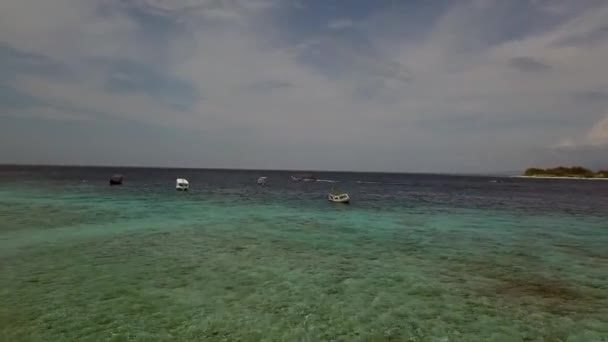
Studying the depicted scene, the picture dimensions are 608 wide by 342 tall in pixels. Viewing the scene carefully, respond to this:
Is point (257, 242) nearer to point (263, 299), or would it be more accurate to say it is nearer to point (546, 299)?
point (263, 299)

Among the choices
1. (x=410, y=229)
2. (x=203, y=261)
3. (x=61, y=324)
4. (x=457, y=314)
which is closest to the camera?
(x=61, y=324)

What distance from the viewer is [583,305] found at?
12.9m

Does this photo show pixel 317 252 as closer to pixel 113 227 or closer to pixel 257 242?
pixel 257 242

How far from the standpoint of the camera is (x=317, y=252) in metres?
21.2

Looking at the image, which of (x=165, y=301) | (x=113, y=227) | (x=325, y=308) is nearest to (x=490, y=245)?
(x=325, y=308)

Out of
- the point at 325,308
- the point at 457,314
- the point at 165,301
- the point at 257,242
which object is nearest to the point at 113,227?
the point at 257,242

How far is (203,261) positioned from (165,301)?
19.6 feet

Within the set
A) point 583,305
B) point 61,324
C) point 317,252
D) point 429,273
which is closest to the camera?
point 61,324

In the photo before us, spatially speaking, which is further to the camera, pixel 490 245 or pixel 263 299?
pixel 490 245

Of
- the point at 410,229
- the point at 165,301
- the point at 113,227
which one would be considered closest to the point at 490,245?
the point at 410,229

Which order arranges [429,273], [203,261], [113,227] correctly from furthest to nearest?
[113,227]
[203,261]
[429,273]

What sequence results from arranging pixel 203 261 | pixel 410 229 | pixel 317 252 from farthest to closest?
pixel 410 229, pixel 317 252, pixel 203 261

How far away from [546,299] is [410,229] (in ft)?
56.3

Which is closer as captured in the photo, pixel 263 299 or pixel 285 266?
pixel 263 299
